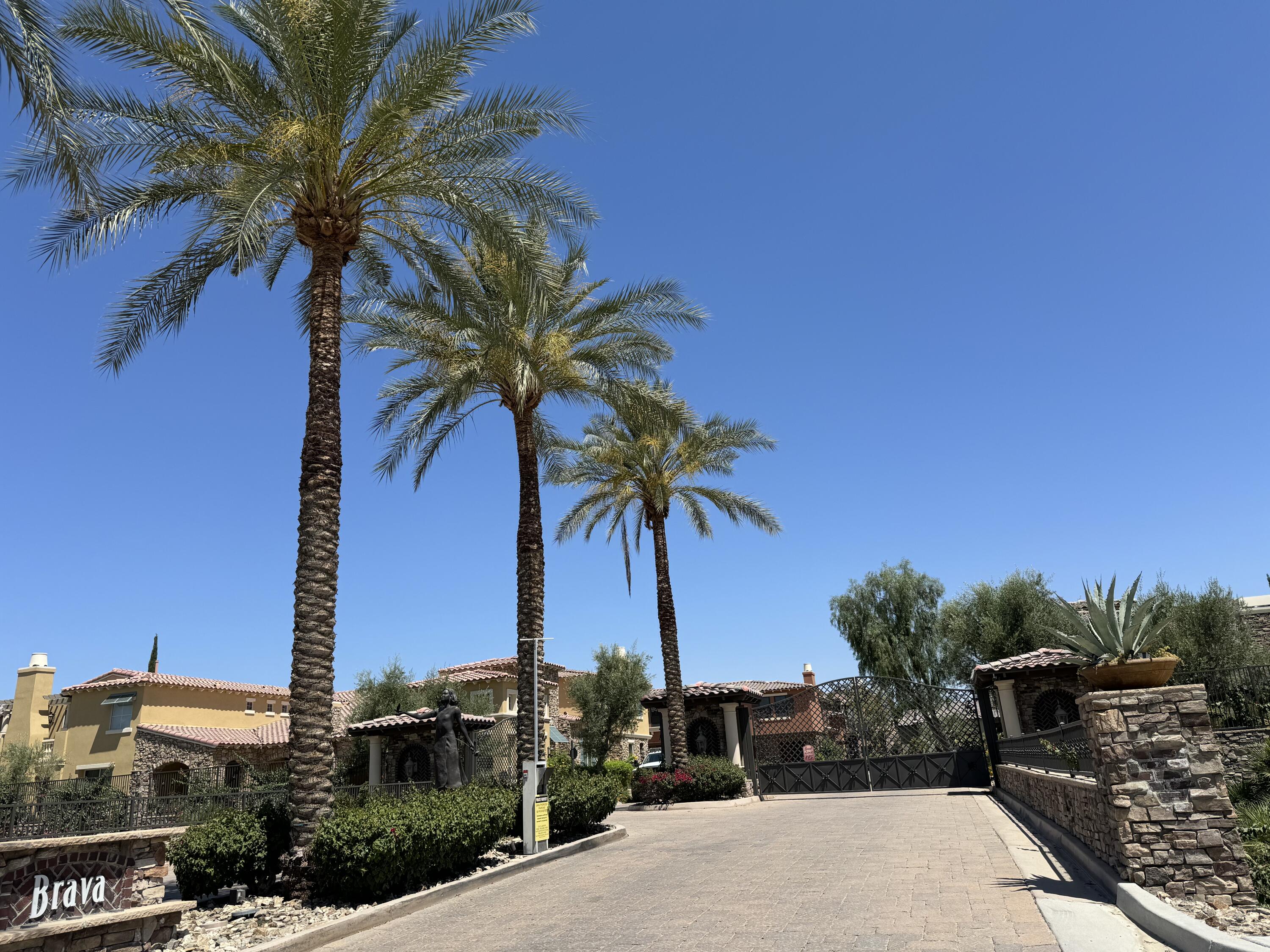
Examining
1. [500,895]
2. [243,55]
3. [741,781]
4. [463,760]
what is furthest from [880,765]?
[243,55]

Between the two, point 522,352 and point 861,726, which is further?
point 861,726

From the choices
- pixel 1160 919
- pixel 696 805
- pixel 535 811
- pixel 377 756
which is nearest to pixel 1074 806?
pixel 1160 919

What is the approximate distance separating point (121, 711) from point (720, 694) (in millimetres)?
29322

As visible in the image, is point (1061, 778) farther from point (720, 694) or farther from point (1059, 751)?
point (720, 694)

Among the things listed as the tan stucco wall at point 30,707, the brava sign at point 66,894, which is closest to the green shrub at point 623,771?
the brava sign at point 66,894

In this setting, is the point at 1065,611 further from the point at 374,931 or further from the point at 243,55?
the point at 243,55

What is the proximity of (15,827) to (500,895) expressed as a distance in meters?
14.1

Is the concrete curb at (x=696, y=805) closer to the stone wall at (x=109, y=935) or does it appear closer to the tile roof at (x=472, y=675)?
the stone wall at (x=109, y=935)

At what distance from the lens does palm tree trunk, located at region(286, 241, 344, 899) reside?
9.56 metres

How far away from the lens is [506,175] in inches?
492

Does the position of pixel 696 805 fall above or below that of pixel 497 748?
below

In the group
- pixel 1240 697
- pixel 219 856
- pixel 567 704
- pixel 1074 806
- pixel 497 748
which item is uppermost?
pixel 567 704

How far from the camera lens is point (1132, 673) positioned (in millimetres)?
7250

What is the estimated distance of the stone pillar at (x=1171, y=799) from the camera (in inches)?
260
